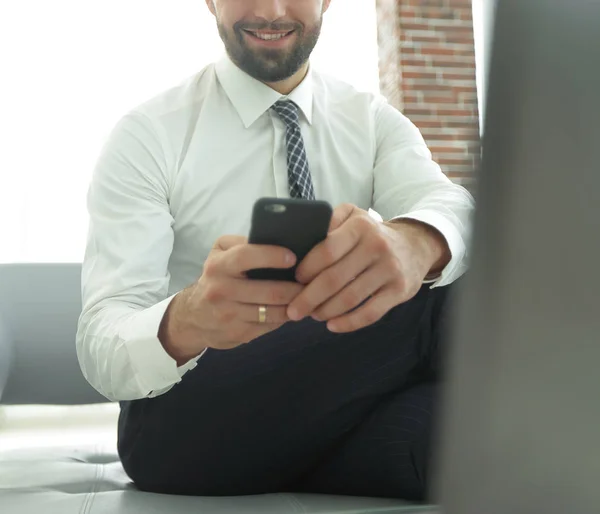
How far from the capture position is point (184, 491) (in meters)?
0.83

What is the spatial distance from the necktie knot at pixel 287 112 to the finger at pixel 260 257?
66 cm

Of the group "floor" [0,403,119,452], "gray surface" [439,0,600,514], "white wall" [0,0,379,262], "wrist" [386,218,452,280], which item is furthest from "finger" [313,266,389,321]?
"white wall" [0,0,379,262]

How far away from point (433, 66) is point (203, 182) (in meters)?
2.84

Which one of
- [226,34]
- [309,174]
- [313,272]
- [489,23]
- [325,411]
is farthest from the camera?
[226,34]

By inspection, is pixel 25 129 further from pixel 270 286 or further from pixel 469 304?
pixel 469 304

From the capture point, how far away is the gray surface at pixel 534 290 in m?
0.25

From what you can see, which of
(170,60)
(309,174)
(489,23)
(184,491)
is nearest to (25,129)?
(170,60)

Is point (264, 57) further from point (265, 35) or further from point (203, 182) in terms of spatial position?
point (203, 182)

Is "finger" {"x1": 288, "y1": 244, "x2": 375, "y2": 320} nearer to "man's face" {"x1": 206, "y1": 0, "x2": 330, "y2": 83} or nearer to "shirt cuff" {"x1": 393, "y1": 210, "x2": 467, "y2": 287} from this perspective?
"shirt cuff" {"x1": 393, "y1": 210, "x2": 467, "y2": 287}

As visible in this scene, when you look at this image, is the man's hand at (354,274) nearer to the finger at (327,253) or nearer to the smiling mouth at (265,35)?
the finger at (327,253)

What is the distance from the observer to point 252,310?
672 mm

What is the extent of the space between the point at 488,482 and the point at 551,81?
148mm

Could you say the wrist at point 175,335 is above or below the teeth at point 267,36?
below

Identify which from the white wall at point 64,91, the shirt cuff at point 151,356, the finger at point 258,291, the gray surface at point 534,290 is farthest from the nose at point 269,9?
the white wall at point 64,91
